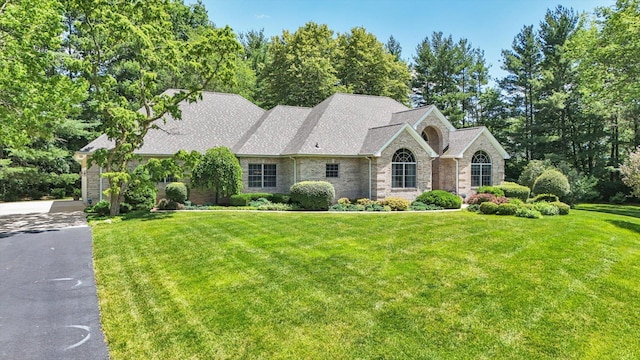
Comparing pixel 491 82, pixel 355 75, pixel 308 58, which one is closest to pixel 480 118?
pixel 491 82

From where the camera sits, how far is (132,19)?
17.5 meters

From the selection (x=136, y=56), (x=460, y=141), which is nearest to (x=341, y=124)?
(x=460, y=141)

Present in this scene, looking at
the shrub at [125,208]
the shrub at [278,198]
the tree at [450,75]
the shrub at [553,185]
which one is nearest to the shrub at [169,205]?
the shrub at [125,208]

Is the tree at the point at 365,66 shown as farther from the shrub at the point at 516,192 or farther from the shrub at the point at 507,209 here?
the shrub at the point at 507,209

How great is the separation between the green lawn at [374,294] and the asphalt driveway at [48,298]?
35 cm

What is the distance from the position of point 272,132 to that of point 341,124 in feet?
14.8

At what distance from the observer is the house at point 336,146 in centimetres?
2209

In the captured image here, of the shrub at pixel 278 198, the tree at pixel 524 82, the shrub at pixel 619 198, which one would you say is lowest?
the shrub at pixel 619 198

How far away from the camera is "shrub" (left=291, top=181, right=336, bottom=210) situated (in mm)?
19641

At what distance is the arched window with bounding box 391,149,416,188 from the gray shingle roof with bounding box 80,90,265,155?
10.2 m

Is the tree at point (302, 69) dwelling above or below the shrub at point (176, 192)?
above

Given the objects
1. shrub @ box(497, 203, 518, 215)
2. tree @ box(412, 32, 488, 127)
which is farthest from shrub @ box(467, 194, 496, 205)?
tree @ box(412, 32, 488, 127)

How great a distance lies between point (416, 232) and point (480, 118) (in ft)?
128

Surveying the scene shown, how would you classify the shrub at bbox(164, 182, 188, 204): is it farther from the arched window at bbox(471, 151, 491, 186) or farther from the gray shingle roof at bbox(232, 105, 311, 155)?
the arched window at bbox(471, 151, 491, 186)
